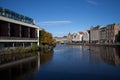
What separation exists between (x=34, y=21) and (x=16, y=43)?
2487 centimetres

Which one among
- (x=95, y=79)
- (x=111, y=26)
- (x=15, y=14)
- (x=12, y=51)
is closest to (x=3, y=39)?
(x=12, y=51)

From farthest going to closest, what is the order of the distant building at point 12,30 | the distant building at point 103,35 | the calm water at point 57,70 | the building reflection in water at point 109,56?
the distant building at point 103,35, the distant building at point 12,30, the building reflection in water at point 109,56, the calm water at point 57,70

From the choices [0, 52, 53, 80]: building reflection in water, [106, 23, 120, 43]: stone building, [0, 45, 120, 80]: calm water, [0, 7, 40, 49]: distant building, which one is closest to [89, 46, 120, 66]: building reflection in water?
[0, 45, 120, 80]: calm water

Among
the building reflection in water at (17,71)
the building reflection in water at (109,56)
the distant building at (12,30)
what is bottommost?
the building reflection in water at (109,56)

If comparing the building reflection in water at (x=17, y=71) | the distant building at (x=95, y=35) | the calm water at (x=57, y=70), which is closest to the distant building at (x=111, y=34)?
the distant building at (x=95, y=35)

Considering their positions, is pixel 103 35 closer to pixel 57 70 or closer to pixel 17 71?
pixel 57 70

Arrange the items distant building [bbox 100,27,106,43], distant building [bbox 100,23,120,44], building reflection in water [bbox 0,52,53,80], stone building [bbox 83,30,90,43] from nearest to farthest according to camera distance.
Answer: building reflection in water [bbox 0,52,53,80], distant building [bbox 100,23,120,44], distant building [bbox 100,27,106,43], stone building [bbox 83,30,90,43]

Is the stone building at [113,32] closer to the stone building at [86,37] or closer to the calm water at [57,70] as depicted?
the stone building at [86,37]

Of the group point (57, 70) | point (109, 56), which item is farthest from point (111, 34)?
point (57, 70)

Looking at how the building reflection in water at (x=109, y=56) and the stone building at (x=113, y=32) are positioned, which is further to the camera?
the stone building at (x=113, y=32)

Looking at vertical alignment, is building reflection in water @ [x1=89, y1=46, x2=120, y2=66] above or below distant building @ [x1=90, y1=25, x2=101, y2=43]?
below

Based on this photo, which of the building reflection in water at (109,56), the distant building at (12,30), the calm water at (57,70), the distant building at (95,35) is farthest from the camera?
the distant building at (95,35)

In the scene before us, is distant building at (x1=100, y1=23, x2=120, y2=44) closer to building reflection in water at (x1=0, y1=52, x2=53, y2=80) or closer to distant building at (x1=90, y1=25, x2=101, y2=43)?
distant building at (x1=90, y1=25, x2=101, y2=43)

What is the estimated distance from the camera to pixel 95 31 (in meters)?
169
